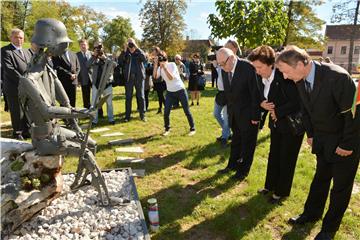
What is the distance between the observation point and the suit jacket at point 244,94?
486cm

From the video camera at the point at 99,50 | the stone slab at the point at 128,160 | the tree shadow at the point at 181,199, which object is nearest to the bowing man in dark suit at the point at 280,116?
the tree shadow at the point at 181,199

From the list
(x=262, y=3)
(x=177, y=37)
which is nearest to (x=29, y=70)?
(x=262, y=3)

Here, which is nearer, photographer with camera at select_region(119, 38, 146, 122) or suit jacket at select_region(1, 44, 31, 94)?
Answer: suit jacket at select_region(1, 44, 31, 94)

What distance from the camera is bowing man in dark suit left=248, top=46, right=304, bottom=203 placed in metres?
4.16

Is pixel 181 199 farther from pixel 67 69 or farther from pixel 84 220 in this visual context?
pixel 67 69

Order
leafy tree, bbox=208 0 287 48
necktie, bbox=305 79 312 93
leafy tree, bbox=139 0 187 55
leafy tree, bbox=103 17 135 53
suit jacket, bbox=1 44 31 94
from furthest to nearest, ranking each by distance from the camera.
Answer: leafy tree, bbox=103 17 135 53
leafy tree, bbox=139 0 187 55
leafy tree, bbox=208 0 287 48
suit jacket, bbox=1 44 31 94
necktie, bbox=305 79 312 93

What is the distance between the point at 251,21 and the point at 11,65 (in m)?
8.60

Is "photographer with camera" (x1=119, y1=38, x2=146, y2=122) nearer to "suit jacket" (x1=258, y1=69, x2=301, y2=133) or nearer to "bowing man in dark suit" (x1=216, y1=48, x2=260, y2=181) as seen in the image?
"bowing man in dark suit" (x1=216, y1=48, x2=260, y2=181)

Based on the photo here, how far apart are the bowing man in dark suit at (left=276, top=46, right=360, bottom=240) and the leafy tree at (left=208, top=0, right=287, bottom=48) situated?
29.7 ft

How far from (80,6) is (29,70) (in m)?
53.6

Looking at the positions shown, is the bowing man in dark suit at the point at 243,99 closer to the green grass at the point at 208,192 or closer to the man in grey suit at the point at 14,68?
the green grass at the point at 208,192

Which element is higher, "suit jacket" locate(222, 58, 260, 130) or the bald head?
the bald head

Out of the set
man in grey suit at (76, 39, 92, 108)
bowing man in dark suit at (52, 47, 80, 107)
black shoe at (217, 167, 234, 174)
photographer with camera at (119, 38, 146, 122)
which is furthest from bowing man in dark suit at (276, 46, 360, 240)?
man in grey suit at (76, 39, 92, 108)

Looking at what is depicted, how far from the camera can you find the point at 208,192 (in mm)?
4871
